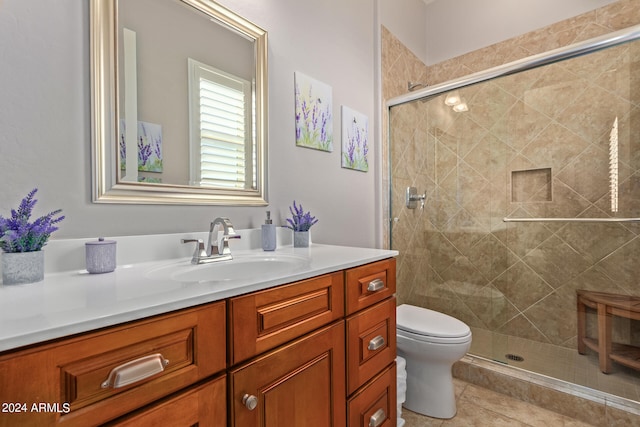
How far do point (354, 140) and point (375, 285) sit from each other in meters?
1.13

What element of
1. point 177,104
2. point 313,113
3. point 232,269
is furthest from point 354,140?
point 232,269

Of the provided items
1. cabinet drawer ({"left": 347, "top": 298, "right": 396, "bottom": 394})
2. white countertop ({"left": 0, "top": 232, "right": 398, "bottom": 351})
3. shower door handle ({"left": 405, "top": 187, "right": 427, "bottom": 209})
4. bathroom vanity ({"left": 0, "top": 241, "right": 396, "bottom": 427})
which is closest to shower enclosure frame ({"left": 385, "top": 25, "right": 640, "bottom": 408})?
shower door handle ({"left": 405, "top": 187, "right": 427, "bottom": 209})

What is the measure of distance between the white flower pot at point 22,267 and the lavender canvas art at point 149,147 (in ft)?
1.35

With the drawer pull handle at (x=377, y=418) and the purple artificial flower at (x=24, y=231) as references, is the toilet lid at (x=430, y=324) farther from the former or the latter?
the purple artificial flower at (x=24, y=231)

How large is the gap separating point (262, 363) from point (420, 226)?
6.45ft

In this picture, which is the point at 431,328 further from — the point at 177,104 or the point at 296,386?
the point at 177,104

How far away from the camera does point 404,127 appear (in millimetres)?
2334

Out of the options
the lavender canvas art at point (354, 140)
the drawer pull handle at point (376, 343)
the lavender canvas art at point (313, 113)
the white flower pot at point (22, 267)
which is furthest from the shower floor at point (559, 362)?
the white flower pot at point (22, 267)

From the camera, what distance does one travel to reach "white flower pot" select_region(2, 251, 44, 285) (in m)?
0.72

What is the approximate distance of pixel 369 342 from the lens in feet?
3.64

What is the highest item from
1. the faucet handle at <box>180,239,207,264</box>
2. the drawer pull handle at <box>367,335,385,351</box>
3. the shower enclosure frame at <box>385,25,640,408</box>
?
the shower enclosure frame at <box>385,25,640,408</box>

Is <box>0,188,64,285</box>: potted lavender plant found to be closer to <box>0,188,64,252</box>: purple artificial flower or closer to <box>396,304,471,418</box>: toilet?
<box>0,188,64,252</box>: purple artificial flower

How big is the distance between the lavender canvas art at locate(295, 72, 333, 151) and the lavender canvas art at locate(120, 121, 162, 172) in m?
0.68

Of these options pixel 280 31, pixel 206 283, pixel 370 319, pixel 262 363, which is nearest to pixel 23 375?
pixel 206 283
